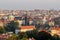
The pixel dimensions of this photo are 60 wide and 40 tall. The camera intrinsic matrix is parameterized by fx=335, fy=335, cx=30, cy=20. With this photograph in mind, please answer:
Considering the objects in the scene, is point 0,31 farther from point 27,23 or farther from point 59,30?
point 27,23

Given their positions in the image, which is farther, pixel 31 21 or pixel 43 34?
pixel 31 21

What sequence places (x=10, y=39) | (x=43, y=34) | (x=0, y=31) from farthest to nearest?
1. (x=0, y=31)
2. (x=43, y=34)
3. (x=10, y=39)

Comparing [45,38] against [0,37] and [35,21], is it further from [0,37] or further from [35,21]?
[35,21]

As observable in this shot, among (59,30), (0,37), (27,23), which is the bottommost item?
(27,23)

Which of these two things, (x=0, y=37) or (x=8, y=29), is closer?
(x=0, y=37)

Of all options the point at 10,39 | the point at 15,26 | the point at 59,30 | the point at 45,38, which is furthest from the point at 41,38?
the point at 15,26

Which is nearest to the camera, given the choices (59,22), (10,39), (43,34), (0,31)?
(10,39)

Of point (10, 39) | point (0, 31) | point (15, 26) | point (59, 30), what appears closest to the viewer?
point (10, 39)

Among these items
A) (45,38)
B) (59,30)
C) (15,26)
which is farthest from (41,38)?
(15,26)

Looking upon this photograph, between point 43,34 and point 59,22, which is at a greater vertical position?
point 43,34
